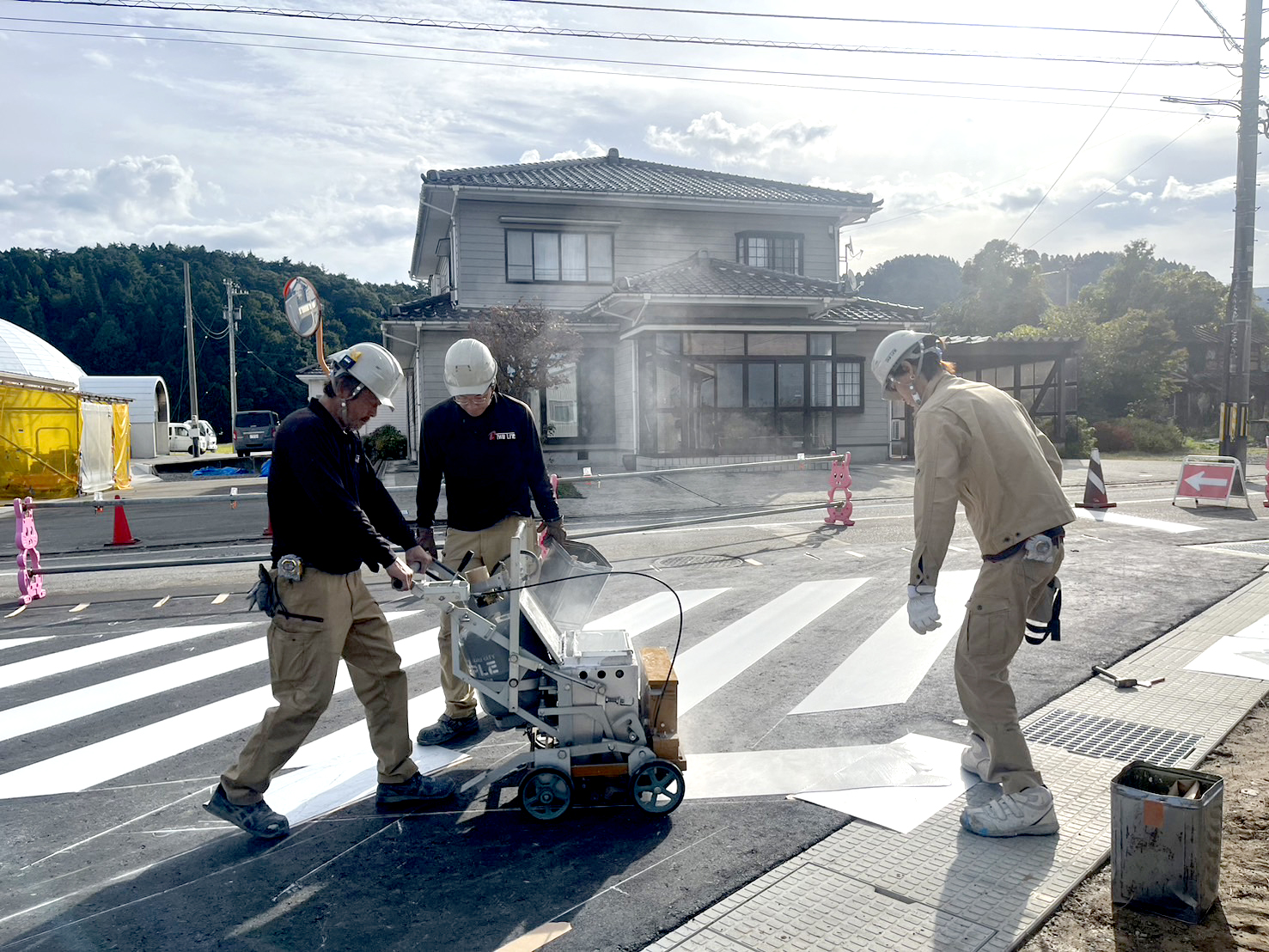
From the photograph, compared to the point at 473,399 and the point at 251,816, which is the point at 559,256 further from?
the point at 251,816

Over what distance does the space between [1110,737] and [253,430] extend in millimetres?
39915

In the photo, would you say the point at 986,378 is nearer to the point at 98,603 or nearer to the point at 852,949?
the point at 98,603

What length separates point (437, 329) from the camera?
814 inches

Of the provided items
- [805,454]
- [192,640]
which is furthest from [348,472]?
[805,454]

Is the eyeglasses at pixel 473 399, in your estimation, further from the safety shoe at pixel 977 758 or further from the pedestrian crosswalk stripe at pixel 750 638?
the safety shoe at pixel 977 758

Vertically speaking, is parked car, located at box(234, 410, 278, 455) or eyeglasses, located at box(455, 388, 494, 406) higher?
eyeglasses, located at box(455, 388, 494, 406)

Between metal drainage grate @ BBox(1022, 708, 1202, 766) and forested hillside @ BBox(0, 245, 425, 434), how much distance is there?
6152cm

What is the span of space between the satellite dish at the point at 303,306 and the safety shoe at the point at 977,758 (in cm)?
1178

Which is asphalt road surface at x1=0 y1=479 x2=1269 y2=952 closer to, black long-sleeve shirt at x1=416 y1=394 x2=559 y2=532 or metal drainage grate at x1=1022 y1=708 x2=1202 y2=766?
metal drainage grate at x1=1022 y1=708 x2=1202 y2=766

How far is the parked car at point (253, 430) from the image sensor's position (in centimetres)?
3906

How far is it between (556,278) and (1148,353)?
72.9ft

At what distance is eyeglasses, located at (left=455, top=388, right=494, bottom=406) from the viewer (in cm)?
483

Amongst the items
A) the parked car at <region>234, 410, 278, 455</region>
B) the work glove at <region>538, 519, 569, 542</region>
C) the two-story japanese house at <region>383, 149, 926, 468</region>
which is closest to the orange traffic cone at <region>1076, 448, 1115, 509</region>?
the two-story japanese house at <region>383, 149, 926, 468</region>

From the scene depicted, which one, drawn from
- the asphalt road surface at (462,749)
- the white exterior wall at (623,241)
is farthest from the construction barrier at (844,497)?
the white exterior wall at (623,241)
